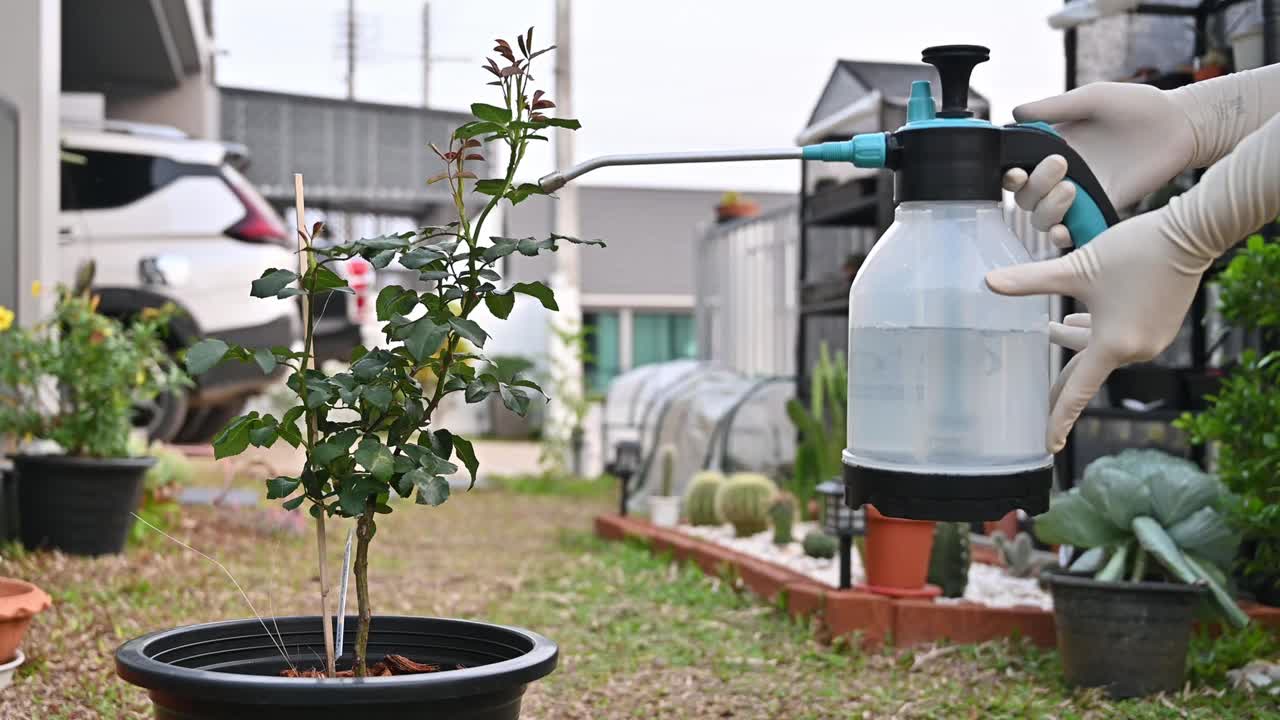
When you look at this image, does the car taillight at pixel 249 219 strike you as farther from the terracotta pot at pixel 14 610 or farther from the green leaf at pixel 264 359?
the green leaf at pixel 264 359

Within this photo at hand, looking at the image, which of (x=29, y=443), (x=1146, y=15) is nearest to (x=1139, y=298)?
(x=1146, y=15)

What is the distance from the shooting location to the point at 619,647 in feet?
14.0

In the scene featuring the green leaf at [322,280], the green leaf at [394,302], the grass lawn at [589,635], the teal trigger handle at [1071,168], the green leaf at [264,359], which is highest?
the teal trigger handle at [1071,168]

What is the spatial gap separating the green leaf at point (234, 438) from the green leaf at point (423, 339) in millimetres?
241

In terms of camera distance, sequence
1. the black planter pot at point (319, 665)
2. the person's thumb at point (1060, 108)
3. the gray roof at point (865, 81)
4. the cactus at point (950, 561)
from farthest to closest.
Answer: the gray roof at point (865, 81) → the cactus at point (950, 561) → the black planter pot at point (319, 665) → the person's thumb at point (1060, 108)

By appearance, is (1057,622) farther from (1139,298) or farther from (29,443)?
(29,443)

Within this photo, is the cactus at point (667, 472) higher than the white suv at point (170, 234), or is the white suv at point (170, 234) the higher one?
the white suv at point (170, 234)

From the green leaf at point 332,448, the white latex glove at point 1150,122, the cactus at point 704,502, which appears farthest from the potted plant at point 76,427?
the white latex glove at point 1150,122

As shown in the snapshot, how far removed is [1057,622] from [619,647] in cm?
138

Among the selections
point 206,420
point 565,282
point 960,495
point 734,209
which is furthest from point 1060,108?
point 565,282

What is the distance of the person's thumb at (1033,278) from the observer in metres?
1.24

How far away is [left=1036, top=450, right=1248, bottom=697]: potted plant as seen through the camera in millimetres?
3385

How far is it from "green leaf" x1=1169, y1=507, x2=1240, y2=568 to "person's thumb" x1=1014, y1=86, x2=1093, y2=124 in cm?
240

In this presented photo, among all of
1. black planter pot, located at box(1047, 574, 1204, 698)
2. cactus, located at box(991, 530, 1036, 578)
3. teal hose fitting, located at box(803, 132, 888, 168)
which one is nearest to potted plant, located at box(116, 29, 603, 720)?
teal hose fitting, located at box(803, 132, 888, 168)
